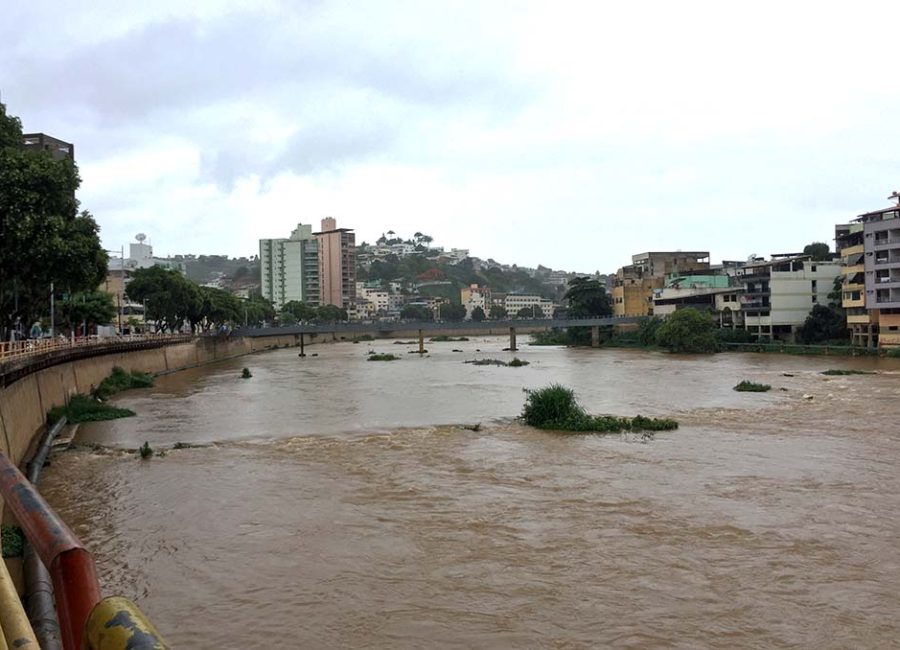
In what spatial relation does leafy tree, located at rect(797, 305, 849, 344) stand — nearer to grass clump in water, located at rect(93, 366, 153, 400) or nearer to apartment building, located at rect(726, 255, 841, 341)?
apartment building, located at rect(726, 255, 841, 341)

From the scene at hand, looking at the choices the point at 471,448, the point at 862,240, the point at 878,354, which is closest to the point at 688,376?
the point at 878,354

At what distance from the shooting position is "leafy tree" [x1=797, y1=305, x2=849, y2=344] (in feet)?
178

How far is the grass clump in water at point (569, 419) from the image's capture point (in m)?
22.5

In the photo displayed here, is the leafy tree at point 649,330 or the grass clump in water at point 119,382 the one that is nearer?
the grass clump in water at point 119,382

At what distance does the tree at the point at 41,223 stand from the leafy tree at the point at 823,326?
50278 mm

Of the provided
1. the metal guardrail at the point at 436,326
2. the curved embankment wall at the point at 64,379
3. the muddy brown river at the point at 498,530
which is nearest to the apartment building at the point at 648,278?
the metal guardrail at the point at 436,326

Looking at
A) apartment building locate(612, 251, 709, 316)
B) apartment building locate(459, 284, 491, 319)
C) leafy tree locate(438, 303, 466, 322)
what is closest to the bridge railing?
apartment building locate(612, 251, 709, 316)

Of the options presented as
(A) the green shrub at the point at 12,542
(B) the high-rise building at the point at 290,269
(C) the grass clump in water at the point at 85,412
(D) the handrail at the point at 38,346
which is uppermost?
(B) the high-rise building at the point at 290,269

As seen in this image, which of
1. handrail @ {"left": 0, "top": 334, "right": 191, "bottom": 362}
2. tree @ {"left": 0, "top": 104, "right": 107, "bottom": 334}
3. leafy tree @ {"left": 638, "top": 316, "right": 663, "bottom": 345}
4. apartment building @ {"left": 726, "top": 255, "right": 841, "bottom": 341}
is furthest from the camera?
leafy tree @ {"left": 638, "top": 316, "right": 663, "bottom": 345}

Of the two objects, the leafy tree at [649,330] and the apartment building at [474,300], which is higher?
the apartment building at [474,300]

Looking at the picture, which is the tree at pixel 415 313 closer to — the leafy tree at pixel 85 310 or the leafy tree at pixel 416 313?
the leafy tree at pixel 416 313

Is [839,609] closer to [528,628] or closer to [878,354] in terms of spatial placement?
[528,628]

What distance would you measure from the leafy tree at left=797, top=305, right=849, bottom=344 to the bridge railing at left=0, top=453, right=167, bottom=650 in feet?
197

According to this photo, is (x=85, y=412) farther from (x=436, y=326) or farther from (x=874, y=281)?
(x=874, y=281)
